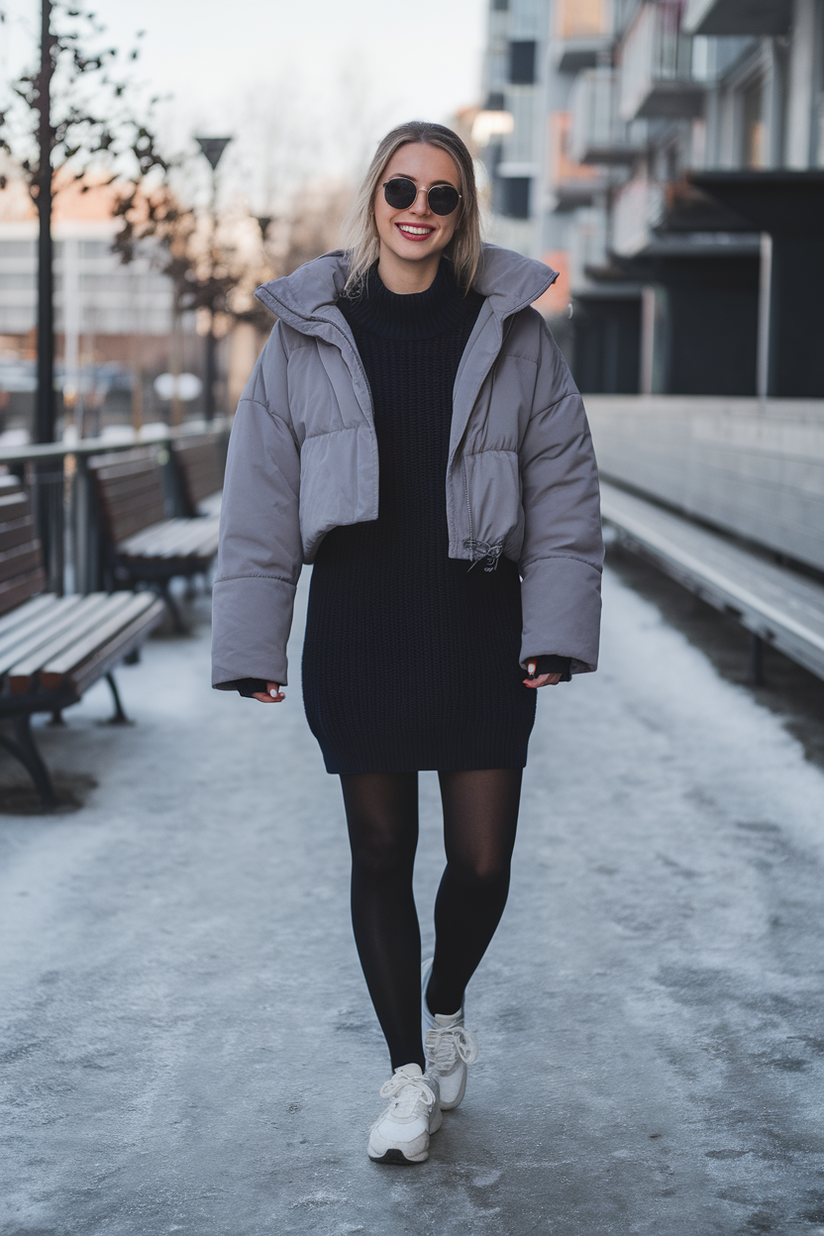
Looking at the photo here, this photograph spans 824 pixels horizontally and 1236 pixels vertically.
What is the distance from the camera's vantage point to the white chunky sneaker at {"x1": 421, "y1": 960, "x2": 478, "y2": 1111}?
3.35 metres

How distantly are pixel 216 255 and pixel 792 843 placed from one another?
1539 centimetres

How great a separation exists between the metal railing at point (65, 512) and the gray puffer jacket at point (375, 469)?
4.96 meters

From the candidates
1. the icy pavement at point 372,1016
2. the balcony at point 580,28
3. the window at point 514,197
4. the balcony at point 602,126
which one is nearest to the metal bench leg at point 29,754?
the icy pavement at point 372,1016

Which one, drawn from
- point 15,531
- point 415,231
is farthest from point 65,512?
point 415,231

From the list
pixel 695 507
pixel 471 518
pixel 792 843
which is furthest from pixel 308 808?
pixel 695 507

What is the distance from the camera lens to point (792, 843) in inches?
213

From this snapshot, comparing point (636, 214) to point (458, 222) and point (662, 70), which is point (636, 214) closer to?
point (662, 70)

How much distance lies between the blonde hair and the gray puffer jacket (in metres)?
0.04

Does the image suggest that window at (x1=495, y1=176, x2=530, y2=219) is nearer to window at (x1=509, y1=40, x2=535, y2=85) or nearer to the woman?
window at (x1=509, y1=40, x2=535, y2=85)

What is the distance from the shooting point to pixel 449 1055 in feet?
11.0

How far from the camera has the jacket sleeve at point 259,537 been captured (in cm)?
307

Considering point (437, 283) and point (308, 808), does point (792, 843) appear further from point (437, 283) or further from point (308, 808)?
point (437, 283)

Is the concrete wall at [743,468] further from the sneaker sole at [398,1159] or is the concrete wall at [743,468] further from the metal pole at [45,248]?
the sneaker sole at [398,1159]

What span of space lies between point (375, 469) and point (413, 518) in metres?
0.14
